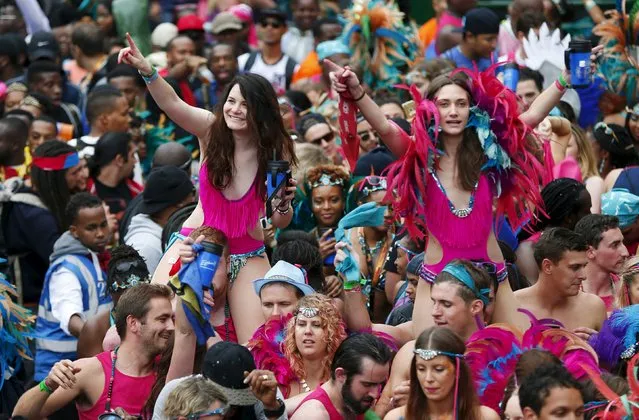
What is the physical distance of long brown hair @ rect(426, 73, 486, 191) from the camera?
719 centimetres

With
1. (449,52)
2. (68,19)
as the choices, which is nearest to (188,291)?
(449,52)

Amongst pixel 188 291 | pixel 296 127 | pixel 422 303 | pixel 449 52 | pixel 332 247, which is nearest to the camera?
pixel 188 291

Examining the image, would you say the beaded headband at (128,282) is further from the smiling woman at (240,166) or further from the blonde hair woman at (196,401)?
the blonde hair woman at (196,401)

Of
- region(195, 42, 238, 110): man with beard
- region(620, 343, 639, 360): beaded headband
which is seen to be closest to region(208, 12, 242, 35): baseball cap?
region(195, 42, 238, 110): man with beard

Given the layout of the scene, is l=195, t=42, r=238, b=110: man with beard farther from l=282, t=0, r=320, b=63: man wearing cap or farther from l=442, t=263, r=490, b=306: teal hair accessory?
l=442, t=263, r=490, b=306: teal hair accessory

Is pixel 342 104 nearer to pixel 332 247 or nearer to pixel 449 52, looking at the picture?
pixel 332 247

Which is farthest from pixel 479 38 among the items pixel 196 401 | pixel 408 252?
pixel 196 401

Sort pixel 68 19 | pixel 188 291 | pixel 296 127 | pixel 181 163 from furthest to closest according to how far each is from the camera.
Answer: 1. pixel 68 19
2. pixel 296 127
3. pixel 181 163
4. pixel 188 291

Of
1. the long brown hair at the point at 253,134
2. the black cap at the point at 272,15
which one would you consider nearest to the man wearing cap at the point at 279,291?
the long brown hair at the point at 253,134

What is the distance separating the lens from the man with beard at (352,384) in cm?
638

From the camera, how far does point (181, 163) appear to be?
9.62 m

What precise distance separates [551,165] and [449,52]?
3.97 metres

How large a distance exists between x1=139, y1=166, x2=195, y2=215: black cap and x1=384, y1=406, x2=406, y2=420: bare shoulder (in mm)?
3085

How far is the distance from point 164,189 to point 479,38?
3831mm
